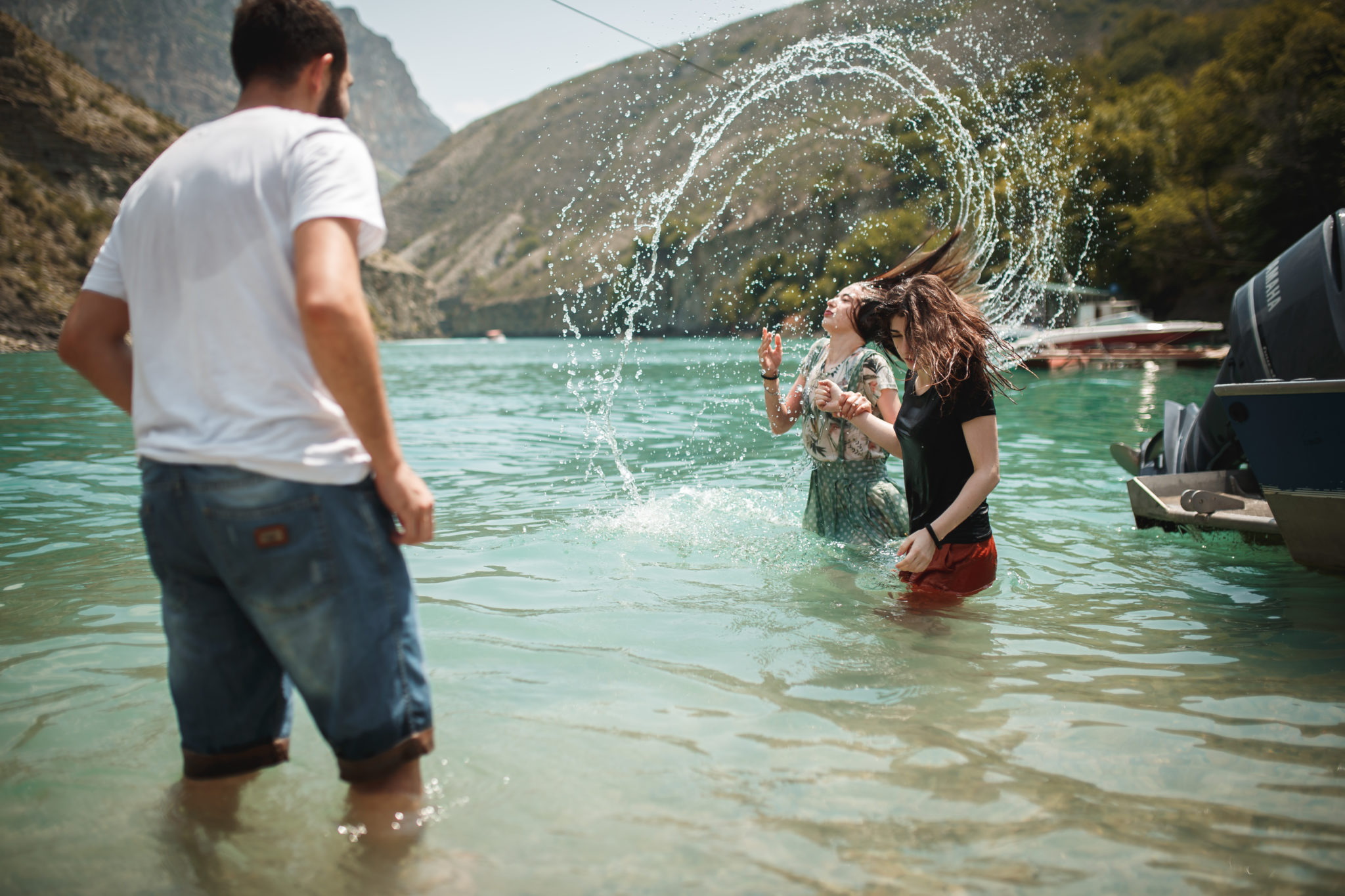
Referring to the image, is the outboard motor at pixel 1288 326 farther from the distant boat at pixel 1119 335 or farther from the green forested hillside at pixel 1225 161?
the green forested hillside at pixel 1225 161

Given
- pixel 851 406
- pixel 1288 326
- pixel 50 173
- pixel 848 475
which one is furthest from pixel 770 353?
pixel 50 173

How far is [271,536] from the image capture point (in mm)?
2020

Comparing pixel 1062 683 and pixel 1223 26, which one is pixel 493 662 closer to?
pixel 1062 683

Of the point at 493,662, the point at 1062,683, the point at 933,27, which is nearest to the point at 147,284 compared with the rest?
→ the point at 493,662

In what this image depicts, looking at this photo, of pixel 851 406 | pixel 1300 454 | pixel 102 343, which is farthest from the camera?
pixel 1300 454

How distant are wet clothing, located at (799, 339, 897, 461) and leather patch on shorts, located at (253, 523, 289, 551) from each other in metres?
3.61

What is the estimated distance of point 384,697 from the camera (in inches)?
84.6

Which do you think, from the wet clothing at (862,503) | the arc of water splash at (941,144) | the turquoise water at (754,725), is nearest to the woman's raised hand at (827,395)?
the wet clothing at (862,503)

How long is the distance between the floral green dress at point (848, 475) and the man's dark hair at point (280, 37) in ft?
11.9

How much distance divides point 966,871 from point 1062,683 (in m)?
→ 1.74

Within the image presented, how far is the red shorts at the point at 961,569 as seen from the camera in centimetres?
433

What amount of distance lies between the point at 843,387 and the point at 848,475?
0.64m

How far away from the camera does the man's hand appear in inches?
83.2

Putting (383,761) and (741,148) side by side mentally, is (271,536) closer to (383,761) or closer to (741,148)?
(383,761)
